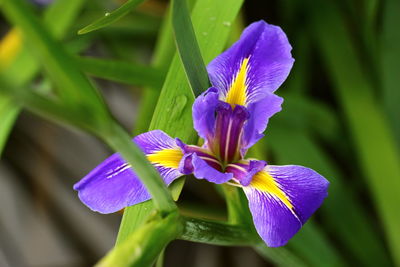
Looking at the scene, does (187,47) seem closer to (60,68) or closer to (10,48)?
(60,68)

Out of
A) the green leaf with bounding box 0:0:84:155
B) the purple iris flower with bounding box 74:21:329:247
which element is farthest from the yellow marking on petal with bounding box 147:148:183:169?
the green leaf with bounding box 0:0:84:155

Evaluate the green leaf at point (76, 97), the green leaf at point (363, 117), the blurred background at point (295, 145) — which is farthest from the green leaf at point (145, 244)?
the green leaf at point (363, 117)

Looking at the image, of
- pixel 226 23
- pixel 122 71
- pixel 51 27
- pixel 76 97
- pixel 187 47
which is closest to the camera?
pixel 76 97

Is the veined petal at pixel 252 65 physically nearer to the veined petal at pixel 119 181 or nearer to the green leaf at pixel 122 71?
the veined petal at pixel 119 181

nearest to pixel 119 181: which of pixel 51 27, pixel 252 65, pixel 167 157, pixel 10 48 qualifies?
pixel 167 157

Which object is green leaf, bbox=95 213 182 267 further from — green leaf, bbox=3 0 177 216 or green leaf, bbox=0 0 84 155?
green leaf, bbox=0 0 84 155

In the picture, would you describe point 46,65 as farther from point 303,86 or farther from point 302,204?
point 303,86

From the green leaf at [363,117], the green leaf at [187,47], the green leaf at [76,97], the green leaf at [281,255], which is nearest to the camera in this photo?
the green leaf at [76,97]
